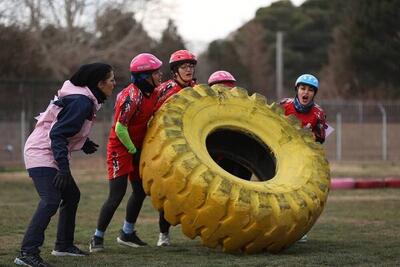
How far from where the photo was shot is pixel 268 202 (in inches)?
311

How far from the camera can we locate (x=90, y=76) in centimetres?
805

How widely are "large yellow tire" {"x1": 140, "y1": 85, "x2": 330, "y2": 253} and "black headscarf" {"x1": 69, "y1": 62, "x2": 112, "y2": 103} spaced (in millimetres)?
695

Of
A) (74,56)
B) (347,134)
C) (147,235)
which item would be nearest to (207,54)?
(74,56)

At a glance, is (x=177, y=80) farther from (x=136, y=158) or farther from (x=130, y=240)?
(x=130, y=240)

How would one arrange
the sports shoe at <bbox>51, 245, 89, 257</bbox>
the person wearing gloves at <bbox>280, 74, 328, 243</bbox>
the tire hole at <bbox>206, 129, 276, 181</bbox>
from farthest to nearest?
the person wearing gloves at <bbox>280, 74, 328, 243</bbox> → the tire hole at <bbox>206, 129, 276, 181</bbox> → the sports shoe at <bbox>51, 245, 89, 257</bbox>

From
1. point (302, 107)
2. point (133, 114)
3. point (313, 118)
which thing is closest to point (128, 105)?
point (133, 114)

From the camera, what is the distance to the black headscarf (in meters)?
8.01

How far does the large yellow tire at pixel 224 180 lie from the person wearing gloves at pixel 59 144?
0.72m

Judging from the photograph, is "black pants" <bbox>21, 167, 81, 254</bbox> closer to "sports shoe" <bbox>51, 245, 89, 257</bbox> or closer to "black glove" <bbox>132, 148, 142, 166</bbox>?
"sports shoe" <bbox>51, 245, 89, 257</bbox>

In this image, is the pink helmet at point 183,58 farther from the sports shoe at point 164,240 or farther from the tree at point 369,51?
the tree at point 369,51

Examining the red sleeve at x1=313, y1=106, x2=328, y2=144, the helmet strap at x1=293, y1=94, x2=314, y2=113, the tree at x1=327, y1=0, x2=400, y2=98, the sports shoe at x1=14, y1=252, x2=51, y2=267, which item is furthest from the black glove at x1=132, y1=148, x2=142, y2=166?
the tree at x1=327, y1=0, x2=400, y2=98

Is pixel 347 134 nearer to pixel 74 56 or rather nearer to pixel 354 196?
pixel 354 196

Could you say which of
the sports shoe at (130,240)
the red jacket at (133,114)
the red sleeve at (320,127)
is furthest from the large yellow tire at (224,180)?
the sports shoe at (130,240)

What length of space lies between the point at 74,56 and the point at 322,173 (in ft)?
126
